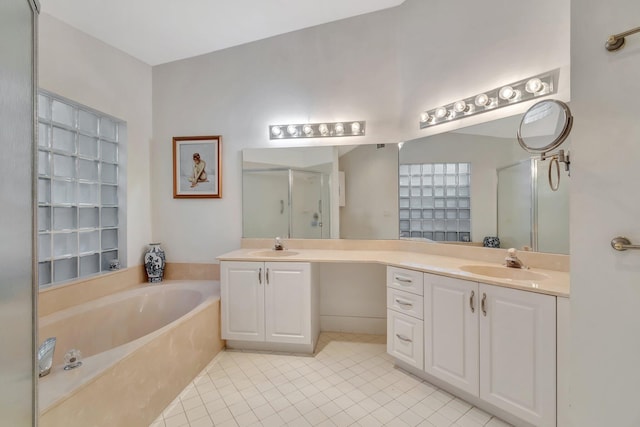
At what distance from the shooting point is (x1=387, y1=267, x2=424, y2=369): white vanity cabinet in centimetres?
174

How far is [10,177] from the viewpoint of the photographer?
693 millimetres

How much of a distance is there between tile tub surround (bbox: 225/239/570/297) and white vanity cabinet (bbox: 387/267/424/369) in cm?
9

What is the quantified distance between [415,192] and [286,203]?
3.91ft

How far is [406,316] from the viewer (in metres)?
1.82

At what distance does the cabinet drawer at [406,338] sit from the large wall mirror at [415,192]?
743mm

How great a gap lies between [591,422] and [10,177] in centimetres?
190

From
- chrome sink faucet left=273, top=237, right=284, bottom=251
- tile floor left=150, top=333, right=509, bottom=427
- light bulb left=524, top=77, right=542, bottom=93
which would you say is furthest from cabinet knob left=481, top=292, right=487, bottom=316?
chrome sink faucet left=273, top=237, right=284, bottom=251

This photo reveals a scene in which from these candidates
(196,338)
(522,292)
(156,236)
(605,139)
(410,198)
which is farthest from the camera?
(156,236)

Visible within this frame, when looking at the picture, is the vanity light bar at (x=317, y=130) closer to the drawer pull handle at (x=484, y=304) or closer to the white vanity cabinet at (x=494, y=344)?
the white vanity cabinet at (x=494, y=344)

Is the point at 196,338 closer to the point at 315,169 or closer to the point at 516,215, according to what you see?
the point at 315,169

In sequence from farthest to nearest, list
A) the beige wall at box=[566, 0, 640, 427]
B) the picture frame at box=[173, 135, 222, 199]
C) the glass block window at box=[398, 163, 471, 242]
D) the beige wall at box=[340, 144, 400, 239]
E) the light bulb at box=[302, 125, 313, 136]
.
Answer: the picture frame at box=[173, 135, 222, 199] → the light bulb at box=[302, 125, 313, 136] → the beige wall at box=[340, 144, 400, 239] → the glass block window at box=[398, 163, 471, 242] → the beige wall at box=[566, 0, 640, 427]

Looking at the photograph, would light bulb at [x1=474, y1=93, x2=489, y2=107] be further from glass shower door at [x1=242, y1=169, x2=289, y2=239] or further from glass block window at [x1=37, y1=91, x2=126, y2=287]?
glass block window at [x1=37, y1=91, x2=126, y2=287]

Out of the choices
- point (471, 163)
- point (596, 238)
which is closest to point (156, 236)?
point (471, 163)

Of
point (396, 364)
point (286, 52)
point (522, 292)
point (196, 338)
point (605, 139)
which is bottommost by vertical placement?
point (396, 364)
